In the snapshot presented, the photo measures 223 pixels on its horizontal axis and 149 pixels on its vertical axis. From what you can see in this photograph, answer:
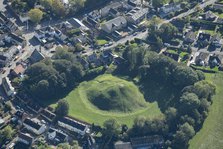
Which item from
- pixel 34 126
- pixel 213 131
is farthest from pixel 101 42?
pixel 213 131

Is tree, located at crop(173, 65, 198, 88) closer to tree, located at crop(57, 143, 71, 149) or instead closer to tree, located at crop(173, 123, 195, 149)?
tree, located at crop(173, 123, 195, 149)

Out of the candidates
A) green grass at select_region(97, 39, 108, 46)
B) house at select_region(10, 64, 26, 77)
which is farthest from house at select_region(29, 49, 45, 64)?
green grass at select_region(97, 39, 108, 46)

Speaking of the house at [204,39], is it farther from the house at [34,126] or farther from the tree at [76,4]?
the house at [34,126]

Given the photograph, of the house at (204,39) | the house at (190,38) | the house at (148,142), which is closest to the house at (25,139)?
the house at (148,142)

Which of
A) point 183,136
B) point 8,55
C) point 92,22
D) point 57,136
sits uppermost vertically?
point 8,55

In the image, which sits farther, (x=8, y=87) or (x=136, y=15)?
(x=136, y=15)

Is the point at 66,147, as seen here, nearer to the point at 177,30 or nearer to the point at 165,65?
the point at 165,65

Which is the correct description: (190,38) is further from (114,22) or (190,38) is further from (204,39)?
(114,22)
